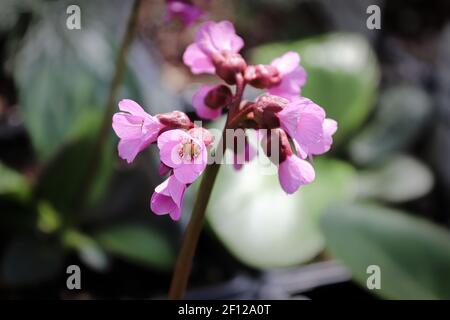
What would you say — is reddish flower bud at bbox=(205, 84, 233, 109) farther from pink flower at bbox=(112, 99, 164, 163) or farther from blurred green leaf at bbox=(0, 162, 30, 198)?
blurred green leaf at bbox=(0, 162, 30, 198)

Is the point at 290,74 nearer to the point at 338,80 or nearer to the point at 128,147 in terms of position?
the point at 128,147

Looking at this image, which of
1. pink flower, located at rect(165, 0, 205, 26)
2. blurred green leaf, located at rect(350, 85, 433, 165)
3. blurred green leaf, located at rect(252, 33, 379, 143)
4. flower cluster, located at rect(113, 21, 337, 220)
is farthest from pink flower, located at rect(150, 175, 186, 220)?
blurred green leaf, located at rect(350, 85, 433, 165)

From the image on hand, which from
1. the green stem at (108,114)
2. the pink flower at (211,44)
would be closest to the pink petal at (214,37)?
the pink flower at (211,44)

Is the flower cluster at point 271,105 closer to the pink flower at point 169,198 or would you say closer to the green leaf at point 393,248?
the pink flower at point 169,198

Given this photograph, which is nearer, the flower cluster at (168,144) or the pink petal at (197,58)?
the flower cluster at (168,144)

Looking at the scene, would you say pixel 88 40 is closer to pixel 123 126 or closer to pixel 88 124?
pixel 88 124

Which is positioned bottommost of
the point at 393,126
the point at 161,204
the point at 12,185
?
the point at 161,204

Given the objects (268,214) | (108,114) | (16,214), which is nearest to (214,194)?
(268,214)
